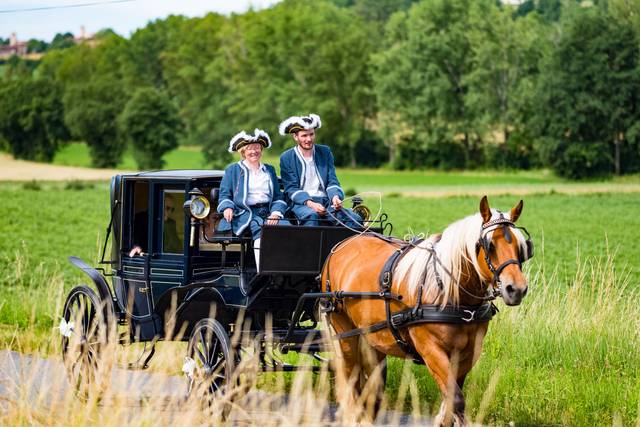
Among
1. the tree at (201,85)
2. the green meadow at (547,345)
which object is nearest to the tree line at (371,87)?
A: the tree at (201,85)

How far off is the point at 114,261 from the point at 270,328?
188 centimetres

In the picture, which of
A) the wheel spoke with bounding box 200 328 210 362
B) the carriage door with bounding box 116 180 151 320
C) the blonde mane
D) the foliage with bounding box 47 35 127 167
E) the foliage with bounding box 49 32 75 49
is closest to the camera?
the blonde mane

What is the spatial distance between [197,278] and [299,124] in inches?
56.3

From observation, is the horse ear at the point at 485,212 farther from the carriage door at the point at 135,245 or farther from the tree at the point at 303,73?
the tree at the point at 303,73

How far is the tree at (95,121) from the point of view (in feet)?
276

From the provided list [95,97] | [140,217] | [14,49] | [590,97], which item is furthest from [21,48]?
[140,217]

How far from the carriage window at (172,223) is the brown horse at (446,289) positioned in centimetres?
167

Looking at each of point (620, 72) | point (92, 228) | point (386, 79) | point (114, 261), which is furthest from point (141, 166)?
point (114, 261)

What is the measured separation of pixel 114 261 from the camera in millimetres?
9070

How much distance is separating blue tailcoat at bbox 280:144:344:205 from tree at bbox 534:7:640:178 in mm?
47609

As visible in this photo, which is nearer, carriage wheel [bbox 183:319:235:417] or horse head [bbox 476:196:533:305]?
horse head [bbox 476:196:533:305]

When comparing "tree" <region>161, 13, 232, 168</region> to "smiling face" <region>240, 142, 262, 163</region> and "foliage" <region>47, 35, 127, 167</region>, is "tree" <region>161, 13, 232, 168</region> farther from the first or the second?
"smiling face" <region>240, 142, 262, 163</region>

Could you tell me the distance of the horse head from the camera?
230 inches

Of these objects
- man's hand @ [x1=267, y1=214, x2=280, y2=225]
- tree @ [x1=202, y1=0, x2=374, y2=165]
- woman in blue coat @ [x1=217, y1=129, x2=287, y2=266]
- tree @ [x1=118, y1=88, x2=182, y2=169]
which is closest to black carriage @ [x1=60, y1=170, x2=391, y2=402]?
woman in blue coat @ [x1=217, y1=129, x2=287, y2=266]
